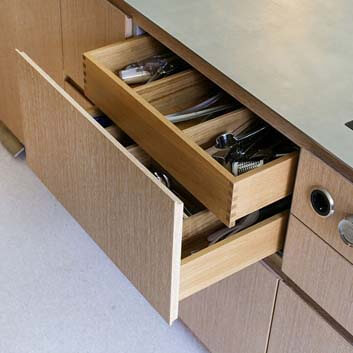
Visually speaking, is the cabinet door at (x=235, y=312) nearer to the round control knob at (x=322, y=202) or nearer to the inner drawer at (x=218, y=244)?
the inner drawer at (x=218, y=244)

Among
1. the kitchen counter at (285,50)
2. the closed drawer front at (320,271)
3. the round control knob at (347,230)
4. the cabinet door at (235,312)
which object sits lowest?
the cabinet door at (235,312)

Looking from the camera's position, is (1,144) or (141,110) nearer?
(141,110)

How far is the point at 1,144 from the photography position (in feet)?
6.76

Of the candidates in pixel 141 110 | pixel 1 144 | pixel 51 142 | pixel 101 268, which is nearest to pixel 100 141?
pixel 141 110

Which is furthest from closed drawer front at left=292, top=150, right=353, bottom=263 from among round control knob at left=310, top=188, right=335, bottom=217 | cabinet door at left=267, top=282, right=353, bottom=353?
cabinet door at left=267, top=282, right=353, bottom=353

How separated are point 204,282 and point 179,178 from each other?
0.15 m

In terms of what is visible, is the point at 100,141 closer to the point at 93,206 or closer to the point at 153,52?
the point at 93,206

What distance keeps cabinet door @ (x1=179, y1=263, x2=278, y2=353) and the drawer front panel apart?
0.70ft

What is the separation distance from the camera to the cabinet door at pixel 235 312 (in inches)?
46.7

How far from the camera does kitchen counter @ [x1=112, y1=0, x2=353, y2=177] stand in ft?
3.14

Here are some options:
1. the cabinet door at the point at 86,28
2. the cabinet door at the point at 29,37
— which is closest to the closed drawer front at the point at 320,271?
the cabinet door at the point at 86,28

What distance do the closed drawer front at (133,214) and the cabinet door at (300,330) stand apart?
104 millimetres

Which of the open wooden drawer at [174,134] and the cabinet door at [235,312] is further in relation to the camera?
the cabinet door at [235,312]

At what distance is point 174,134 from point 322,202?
22 cm
